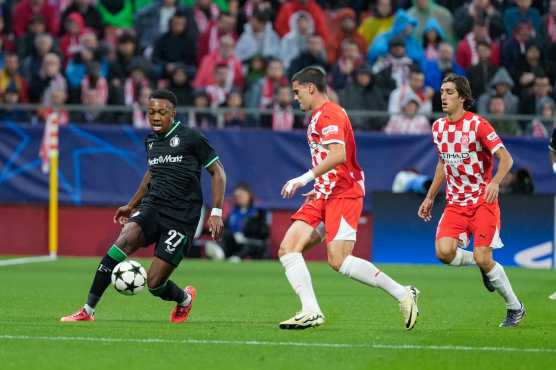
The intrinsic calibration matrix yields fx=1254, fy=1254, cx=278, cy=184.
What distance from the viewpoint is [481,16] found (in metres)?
21.6

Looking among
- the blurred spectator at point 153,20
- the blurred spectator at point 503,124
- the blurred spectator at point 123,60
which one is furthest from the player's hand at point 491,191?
the blurred spectator at point 153,20

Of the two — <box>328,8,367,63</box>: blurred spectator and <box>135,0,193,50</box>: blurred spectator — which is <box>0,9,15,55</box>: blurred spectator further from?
<box>328,8,367,63</box>: blurred spectator

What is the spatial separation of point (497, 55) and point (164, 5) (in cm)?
602

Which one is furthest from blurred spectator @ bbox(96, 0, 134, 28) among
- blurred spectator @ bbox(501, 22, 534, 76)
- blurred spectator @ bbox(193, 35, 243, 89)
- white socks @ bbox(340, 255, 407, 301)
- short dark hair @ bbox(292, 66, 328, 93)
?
white socks @ bbox(340, 255, 407, 301)

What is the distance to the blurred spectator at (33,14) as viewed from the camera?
891 inches

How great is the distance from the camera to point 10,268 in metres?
17.5

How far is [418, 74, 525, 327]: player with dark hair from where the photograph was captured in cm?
1051

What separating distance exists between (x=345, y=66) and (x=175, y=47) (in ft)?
10.2

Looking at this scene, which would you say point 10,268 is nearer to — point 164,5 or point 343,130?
point 164,5

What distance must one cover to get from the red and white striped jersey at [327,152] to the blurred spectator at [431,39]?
11.3 meters

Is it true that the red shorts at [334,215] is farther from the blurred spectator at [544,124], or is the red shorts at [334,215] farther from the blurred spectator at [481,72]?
the blurred spectator at [481,72]

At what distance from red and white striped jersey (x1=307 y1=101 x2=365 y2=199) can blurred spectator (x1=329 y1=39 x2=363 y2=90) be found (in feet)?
34.6

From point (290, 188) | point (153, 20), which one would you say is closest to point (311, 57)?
point (153, 20)

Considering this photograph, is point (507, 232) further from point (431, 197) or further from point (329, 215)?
point (329, 215)
